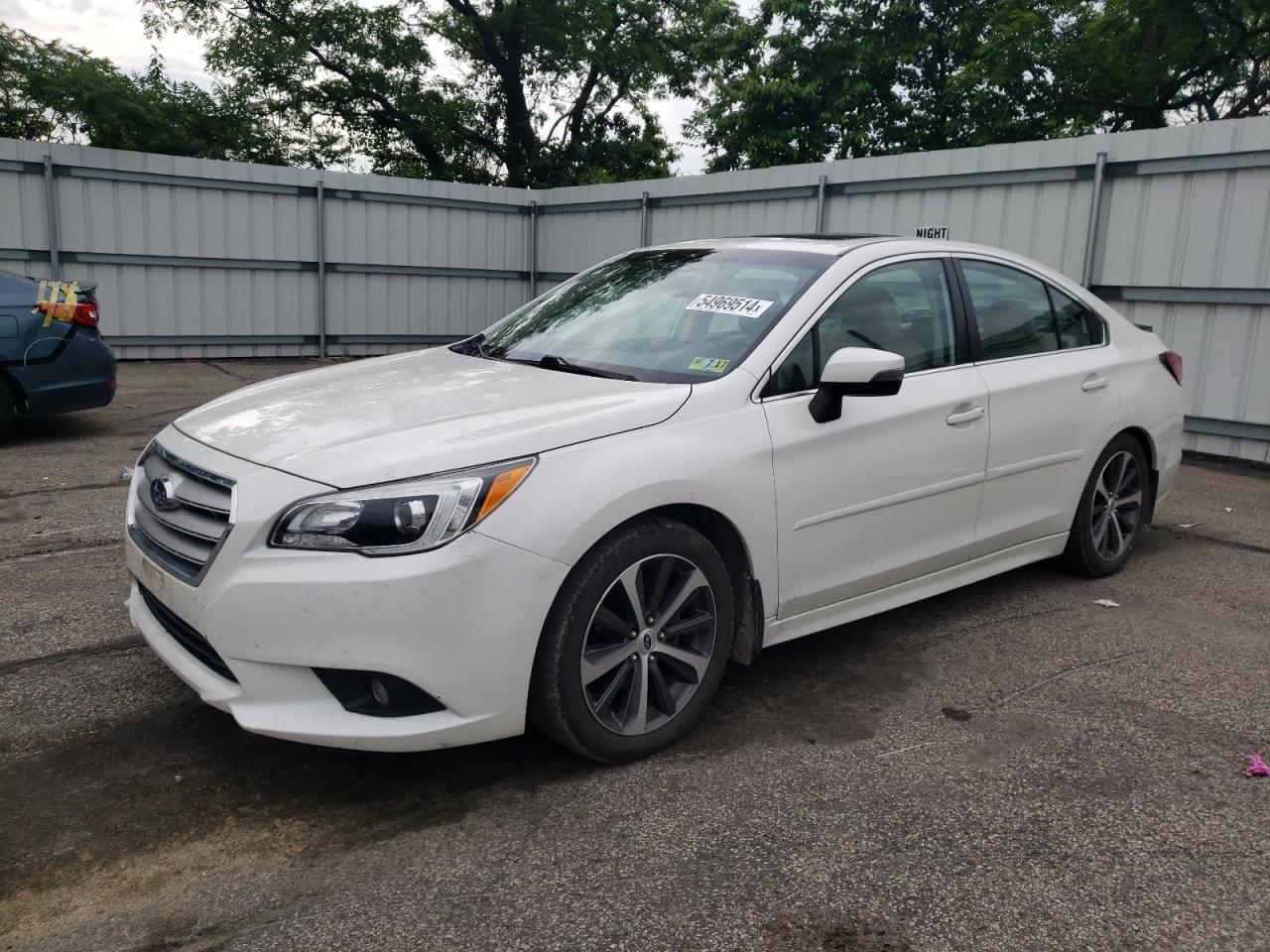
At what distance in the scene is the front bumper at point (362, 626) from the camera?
2.64 m

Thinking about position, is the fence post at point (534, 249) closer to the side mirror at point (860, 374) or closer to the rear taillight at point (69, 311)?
the rear taillight at point (69, 311)

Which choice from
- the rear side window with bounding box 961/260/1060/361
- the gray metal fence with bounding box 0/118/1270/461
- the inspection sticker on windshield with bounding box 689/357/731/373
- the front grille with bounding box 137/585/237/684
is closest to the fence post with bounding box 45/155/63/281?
the gray metal fence with bounding box 0/118/1270/461

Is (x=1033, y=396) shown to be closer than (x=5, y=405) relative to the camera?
Yes

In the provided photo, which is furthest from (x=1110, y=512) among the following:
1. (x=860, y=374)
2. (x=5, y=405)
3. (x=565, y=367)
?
(x=5, y=405)

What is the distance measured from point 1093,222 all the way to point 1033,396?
543 cm

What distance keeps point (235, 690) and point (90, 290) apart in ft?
19.7

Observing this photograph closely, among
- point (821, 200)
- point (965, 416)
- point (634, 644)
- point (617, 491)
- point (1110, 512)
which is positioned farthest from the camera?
point (821, 200)

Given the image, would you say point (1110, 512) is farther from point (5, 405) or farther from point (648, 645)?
point (5, 405)

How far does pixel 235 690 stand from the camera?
9.16ft

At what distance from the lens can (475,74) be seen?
24578 millimetres

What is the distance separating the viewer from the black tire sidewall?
482cm

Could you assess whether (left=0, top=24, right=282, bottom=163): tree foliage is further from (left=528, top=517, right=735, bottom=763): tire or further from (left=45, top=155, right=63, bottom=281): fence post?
(left=528, top=517, right=735, bottom=763): tire

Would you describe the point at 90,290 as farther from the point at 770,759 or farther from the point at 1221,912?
the point at 1221,912

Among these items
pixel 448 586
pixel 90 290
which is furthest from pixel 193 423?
pixel 90 290
